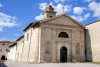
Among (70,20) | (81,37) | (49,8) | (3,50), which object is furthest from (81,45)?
(3,50)

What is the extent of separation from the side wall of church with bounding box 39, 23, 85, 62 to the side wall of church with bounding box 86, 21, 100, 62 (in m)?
1.05

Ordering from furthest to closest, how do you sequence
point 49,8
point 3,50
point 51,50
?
1. point 3,50
2. point 49,8
3. point 51,50

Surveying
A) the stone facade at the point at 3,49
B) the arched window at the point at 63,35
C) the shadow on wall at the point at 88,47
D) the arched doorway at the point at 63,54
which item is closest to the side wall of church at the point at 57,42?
the arched window at the point at 63,35

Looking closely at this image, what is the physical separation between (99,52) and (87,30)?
15.9 ft

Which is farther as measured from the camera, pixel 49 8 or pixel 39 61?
pixel 49 8

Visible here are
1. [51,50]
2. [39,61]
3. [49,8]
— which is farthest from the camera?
[49,8]

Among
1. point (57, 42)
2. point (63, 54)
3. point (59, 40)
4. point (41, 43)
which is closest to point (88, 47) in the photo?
point (63, 54)

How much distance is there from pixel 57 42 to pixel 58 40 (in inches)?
15.9

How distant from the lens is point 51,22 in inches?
739

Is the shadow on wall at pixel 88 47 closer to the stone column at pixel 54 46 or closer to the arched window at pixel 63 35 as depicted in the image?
the arched window at pixel 63 35

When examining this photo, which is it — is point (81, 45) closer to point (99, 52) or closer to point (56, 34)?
point (99, 52)

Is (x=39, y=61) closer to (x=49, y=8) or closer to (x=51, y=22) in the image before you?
(x=51, y=22)

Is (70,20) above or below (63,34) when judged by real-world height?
above

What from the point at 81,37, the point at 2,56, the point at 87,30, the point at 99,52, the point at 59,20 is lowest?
the point at 2,56
